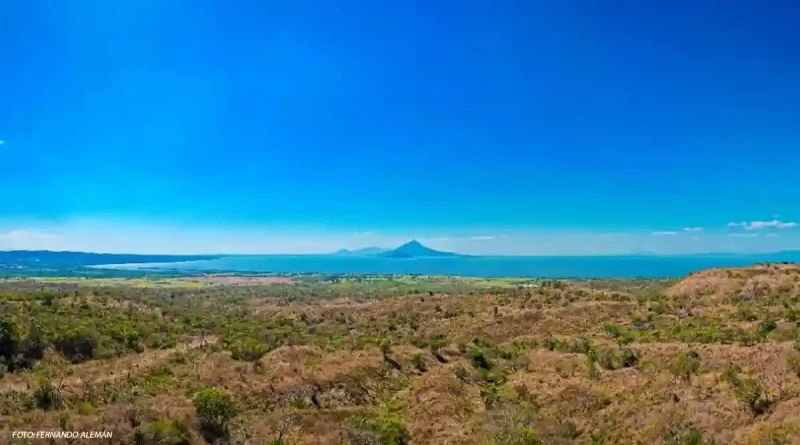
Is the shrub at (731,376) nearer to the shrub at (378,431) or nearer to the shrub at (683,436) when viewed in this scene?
the shrub at (683,436)

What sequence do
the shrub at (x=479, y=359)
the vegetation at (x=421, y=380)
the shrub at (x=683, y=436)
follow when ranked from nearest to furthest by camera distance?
1. the shrub at (x=683, y=436)
2. the vegetation at (x=421, y=380)
3. the shrub at (x=479, y=359)

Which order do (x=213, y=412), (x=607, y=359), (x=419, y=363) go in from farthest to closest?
(x=419, y=363) → (x=607, y=359) → (x=213, y=412)

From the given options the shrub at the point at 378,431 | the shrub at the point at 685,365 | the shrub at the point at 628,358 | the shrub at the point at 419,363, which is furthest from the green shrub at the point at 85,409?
the shrub at the point at 628,358

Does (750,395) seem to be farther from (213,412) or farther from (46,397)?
(46,397)

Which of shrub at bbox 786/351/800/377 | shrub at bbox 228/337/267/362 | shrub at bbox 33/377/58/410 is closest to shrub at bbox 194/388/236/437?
shrub at bbox 33/377/58/410

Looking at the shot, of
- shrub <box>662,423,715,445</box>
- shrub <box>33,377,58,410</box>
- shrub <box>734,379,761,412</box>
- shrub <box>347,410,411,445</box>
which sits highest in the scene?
shrub <box>734,379,761,412</box>

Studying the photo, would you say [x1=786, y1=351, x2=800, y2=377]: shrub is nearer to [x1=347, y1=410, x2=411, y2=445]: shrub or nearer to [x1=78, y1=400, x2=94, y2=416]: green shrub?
[x1=347, y1=410, x2=411, y2=445]: shrub

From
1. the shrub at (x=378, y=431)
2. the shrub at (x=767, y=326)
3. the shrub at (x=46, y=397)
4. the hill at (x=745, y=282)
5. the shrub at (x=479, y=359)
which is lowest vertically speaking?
the shrub at (x=378, y=431)

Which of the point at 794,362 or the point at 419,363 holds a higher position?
the point at 794,362

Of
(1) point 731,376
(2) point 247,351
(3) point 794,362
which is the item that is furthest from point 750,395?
(2) point 247,351
